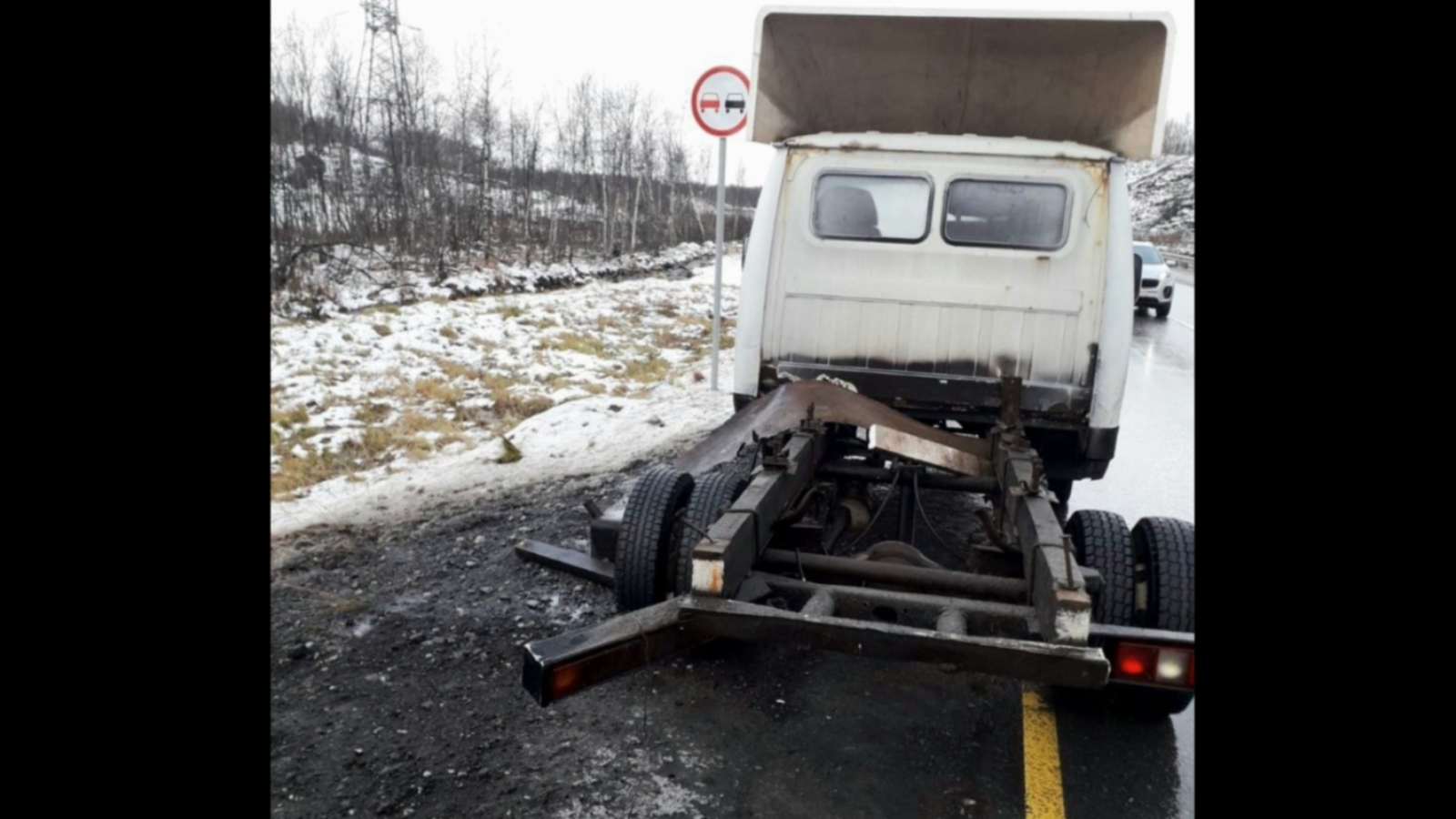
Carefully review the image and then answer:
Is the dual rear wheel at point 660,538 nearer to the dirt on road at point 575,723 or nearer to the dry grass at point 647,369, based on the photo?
the dirt on road at point 575,723

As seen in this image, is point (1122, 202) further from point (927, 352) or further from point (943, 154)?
point (927, 352)

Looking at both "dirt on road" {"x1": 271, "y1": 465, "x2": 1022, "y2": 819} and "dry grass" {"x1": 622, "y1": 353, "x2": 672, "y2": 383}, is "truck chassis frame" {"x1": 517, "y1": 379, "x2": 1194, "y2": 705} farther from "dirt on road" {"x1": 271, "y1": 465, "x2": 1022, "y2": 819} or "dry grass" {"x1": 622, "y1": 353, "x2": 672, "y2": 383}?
"dry grass" {"x1": 622, "y1": 353, "x2": 672, "y2": 383}

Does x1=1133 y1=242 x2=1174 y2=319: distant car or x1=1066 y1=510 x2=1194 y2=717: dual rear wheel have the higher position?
x1=1133 y1=242 x2=1174 y2=319: distant car

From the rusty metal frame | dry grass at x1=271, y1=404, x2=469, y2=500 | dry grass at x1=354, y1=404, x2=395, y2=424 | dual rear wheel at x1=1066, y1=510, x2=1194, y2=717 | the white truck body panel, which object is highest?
the white truck body panel

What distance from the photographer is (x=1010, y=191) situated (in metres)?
5.02

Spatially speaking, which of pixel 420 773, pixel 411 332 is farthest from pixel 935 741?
pixel 411 332

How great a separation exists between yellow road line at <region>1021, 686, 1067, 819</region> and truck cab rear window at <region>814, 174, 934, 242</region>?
271cm

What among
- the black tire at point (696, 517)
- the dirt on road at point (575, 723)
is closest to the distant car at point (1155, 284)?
the black tire at point (696, 517)

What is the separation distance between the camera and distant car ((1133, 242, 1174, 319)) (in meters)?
19.5

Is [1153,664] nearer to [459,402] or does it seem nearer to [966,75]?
[966,75]

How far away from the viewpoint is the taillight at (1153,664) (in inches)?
93.0

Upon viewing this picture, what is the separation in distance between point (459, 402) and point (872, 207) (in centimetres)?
565

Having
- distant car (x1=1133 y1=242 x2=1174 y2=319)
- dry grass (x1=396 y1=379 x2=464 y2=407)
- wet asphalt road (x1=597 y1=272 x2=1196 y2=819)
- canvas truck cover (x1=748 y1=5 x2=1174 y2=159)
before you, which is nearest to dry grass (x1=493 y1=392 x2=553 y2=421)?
dry grass (x1=396 y1=379 x2=464 y2=407)
